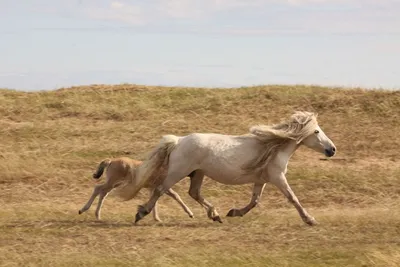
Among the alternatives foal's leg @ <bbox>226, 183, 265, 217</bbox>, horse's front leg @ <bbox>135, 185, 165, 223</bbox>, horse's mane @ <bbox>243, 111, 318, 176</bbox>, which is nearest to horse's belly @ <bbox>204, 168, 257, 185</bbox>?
horse's mane @ <bbox>243, 111, 318, 176</bbox>

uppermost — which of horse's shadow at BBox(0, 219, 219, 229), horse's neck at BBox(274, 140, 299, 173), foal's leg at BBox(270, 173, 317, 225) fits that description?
horse's neck at BBox(274, 140, 299, 173)

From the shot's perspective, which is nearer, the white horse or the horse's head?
the white horse

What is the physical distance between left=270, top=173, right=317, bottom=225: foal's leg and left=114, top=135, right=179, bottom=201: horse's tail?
1.73 m

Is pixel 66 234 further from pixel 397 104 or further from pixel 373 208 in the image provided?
pixel 397 104

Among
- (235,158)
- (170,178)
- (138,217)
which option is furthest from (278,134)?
(138,217)

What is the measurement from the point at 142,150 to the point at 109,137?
1.63 m

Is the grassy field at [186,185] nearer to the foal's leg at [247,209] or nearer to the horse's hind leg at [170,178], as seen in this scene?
the foal's leg at [247,209]

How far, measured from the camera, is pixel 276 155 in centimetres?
1252

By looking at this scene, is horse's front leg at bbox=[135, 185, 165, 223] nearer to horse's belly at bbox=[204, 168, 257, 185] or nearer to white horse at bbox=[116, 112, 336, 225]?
white horse at bbox=[116, 112, 336, 225]

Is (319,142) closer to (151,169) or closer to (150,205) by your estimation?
(151,169)

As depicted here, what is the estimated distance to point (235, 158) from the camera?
492 inches

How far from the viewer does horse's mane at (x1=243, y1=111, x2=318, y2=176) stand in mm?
12469

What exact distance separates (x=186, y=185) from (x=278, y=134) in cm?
458

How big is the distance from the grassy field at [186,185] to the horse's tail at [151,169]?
47cm
